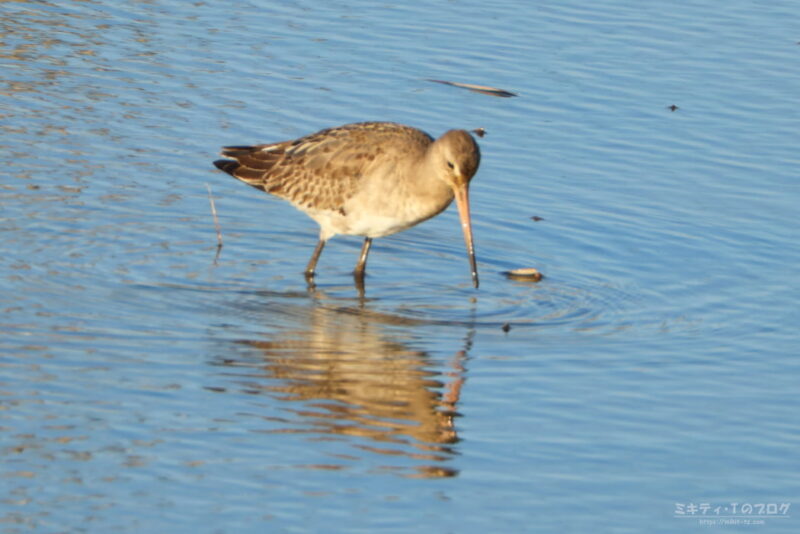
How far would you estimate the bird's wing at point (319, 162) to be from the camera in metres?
11.8

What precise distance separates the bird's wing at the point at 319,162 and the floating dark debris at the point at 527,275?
1185 mm

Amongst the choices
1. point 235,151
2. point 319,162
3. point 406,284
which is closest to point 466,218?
point 406,284

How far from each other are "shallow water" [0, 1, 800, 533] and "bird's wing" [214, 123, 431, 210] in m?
0.43

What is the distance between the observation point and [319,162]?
12.1 metres

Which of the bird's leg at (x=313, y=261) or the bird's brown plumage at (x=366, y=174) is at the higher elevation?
the bird's brown plumage at (x=366, y=174)

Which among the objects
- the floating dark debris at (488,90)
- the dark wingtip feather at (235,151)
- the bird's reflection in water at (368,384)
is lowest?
the bird's reflection in water at (368,384)

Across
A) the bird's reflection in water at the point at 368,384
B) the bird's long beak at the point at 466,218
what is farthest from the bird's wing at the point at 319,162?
the bird's reflection in water at the point at 368,384

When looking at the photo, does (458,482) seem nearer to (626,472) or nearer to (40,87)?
(626,472)

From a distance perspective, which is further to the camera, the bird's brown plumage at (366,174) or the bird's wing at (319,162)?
the bird's wing at (319,162)

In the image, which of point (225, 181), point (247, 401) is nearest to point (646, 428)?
point (247, 401)

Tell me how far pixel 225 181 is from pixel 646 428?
572cm

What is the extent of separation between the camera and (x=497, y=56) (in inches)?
671

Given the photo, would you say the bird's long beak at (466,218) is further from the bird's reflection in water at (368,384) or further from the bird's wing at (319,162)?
the bird's reflection in water at (368,384)

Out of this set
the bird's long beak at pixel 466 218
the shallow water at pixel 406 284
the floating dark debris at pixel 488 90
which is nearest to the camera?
the shallow water at pixel 406 284
